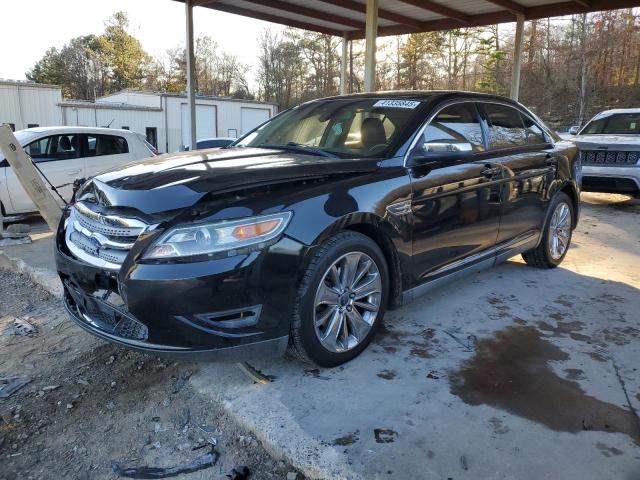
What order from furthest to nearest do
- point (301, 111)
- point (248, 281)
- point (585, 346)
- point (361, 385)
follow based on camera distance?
point (301, 111), point (585, 346), point (361, 385), point (248, 281)

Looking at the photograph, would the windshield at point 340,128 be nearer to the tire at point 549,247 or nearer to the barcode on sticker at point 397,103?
the barcode on sticker at point 397,103

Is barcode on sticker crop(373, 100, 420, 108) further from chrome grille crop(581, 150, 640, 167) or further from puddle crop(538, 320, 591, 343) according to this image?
chrome grille crop(581, 150, 640, 167)

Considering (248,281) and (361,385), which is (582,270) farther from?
(248,281)

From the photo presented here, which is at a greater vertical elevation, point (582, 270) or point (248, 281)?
point (248, 281)

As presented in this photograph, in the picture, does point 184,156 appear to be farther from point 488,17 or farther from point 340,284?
point 488,17

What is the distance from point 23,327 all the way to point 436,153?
3.33 m

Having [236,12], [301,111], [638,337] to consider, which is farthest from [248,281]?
[236,12]

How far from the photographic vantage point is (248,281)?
248cm

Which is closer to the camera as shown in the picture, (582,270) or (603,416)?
(603,416)

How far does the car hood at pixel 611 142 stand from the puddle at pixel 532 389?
6734mm

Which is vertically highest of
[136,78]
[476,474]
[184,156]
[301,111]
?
[136,78]

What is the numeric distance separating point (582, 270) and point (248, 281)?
4.04m

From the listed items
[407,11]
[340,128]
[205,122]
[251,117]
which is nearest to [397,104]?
[340,128]

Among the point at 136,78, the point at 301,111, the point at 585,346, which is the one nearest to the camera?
the point at 585,346
